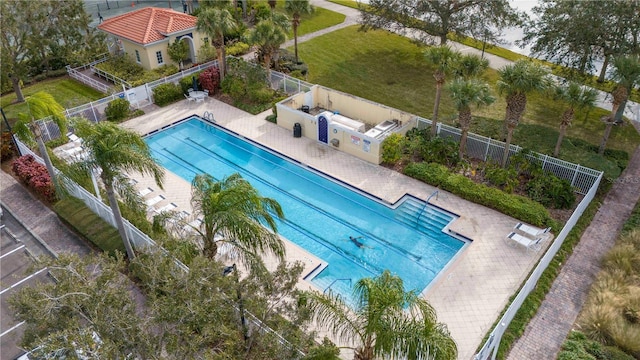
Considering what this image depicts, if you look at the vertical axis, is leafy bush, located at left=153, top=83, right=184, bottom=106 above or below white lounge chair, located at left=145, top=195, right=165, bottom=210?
above

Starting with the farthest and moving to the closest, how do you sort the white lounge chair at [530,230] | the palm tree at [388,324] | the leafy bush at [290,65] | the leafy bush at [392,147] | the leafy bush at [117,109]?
the leafy bush at [290,65]
the leafy bush at [117,109]
the leafy bush at [392,147]
the white lounge chair at [530,230]
the palm tree at [388,324]

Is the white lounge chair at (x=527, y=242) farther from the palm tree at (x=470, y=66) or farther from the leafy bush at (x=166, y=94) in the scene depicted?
the leafy bush at (x=166, y=94)

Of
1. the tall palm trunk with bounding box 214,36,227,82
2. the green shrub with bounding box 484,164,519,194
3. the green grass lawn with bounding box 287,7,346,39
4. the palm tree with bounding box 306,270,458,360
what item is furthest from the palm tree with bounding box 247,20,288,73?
the palm tree with bounding box 306,270,458,360

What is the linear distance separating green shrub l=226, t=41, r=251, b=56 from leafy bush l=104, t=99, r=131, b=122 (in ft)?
32.9

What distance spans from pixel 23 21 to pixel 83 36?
521 cm

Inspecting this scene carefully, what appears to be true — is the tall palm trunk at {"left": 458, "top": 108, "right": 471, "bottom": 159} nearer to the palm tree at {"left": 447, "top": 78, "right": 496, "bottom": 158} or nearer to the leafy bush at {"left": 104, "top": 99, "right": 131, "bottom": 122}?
the palm tree at {"left": 447, "top": 78, "right": 496, "bottom": 158}

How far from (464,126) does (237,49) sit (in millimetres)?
20642

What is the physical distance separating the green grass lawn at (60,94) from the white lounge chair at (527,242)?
25.8 m

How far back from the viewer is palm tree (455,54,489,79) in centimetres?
2230

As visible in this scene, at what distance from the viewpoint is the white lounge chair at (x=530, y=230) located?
1986cm

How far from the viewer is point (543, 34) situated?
27.0m

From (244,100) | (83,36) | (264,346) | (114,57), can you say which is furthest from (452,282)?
(83,36)

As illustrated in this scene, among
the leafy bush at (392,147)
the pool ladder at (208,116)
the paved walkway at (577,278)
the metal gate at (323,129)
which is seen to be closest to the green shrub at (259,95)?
the pool ladder at (208,116)

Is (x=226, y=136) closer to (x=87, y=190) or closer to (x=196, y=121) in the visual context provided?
(x=196, y=121)
